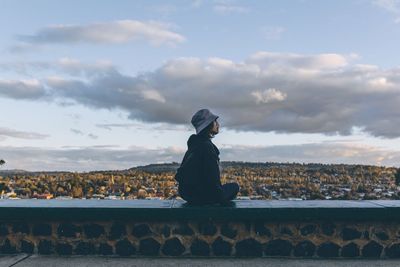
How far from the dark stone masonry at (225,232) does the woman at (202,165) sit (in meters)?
0.25

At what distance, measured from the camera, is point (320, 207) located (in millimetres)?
8250

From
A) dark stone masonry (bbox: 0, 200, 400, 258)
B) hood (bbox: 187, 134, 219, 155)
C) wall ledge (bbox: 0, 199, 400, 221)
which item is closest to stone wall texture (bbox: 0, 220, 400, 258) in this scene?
dark stone masonry (bbox: 0, 200, 400, 258)

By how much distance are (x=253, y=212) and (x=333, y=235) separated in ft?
4.22

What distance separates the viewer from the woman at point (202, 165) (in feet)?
26.3

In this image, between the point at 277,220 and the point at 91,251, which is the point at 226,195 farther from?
the point at 91,251

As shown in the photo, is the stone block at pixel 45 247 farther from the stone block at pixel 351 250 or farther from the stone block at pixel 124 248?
the stone block at pixel 351 250

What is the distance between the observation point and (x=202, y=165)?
805 centimetres

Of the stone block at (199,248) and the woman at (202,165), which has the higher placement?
the woman at (202,165)

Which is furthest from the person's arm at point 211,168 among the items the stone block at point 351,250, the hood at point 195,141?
the stone block at point 351,250

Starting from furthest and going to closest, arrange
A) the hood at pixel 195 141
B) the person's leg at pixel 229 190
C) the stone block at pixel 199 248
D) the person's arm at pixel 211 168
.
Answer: the person's leg at pixel 229 190 → the stone block at pixel 199 248 → the hood at pixel 195 141 → the person's arm at pixel 211 168

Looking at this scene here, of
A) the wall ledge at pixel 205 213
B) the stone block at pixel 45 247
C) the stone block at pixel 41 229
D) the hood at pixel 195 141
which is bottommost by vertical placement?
the stone block at pixel 45 247

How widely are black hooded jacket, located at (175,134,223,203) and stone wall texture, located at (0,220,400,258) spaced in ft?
1.39

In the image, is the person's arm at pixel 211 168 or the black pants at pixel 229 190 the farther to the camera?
the black pants at pixel 229 190

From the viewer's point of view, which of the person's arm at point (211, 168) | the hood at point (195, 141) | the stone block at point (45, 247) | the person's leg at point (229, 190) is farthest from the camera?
the person's leg at point (229, 190)
